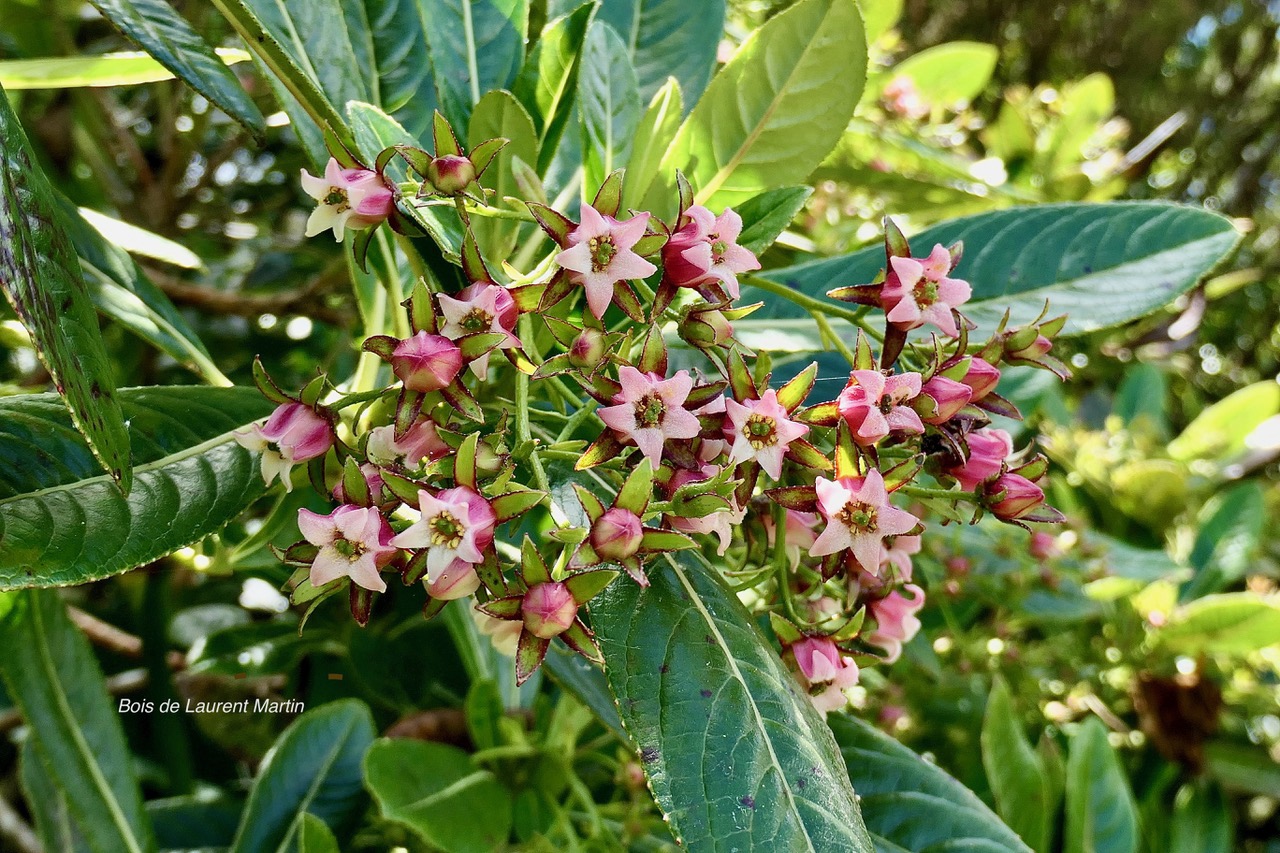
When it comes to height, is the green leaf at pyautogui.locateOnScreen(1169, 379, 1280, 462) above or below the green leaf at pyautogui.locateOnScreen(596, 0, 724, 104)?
below

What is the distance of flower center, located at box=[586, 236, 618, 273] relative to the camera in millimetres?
696

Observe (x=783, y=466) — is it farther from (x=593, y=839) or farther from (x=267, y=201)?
(x=267, y=201)

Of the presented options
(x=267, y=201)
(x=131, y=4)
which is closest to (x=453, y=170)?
(x=131, y=4)

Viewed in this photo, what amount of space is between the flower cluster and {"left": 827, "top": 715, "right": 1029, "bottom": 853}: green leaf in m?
0.19

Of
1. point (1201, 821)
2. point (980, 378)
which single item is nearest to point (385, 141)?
point (980, 378)

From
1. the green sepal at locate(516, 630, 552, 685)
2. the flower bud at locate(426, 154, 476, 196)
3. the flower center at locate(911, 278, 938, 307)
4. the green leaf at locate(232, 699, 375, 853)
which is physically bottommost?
the green leaf at locate(232, 699, 375, 853)

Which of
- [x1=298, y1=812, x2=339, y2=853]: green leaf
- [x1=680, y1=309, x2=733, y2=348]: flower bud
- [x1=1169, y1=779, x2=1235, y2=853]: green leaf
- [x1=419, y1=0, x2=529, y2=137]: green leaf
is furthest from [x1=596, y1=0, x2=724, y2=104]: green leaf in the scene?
[x1=1169, y1=779, x2=1235, y2=853]: green leaf

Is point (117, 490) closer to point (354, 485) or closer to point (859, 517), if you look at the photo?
point (354, 485)

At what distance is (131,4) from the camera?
2.92 ft

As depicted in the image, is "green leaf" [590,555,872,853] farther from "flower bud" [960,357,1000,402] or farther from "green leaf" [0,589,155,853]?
"green leaf" [0,589,155,853]

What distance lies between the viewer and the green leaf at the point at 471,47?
3.23 ft

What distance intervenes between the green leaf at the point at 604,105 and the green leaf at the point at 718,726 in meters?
0.40

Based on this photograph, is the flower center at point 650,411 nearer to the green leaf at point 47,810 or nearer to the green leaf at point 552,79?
the green leaf at point 552,79

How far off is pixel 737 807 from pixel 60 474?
0.59m
